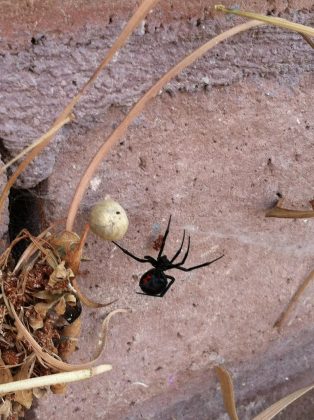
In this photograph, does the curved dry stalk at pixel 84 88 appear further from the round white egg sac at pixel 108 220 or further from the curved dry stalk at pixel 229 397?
the curved dry stalk at pixel 229 397

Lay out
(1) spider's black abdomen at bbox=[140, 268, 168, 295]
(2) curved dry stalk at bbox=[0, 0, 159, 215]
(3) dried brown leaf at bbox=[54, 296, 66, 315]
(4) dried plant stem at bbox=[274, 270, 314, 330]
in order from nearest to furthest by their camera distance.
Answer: (2) curved dry stalk at bbox=[0, 0, 159, 215] → (3) dried brown leaf at bbox=[54, 296, 66, 315] → (1) spider's black abdomen at bbox=[140, 268, 168, 295] → (4) dried plant stem at bbox=[274, 270, 314, 330]

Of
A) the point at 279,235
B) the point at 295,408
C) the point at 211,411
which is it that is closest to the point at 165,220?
the point at 279,235

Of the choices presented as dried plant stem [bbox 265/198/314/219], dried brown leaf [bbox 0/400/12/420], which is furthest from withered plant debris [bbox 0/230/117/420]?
dried plant stem [bbox 265/198/314/219]

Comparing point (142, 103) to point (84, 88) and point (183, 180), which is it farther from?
point (183, 180)

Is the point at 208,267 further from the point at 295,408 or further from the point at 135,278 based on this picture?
the point at 295,408

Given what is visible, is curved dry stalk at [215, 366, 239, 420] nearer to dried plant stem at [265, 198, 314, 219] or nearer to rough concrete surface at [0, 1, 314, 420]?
rough concrete surface at [0, 1, 314, 420]

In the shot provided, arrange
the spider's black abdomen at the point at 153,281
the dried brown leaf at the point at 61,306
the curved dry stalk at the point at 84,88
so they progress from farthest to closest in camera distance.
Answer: the spider's black abdomen at the point at 153,281, the dried brown leaf at the point at 61,306, the curved dry stalk at the point at 84,88

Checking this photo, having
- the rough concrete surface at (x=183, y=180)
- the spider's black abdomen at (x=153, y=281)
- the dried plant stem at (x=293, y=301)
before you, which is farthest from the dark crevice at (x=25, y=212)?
the dried plant stem at (x=293, y=301)
